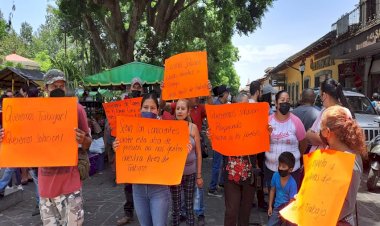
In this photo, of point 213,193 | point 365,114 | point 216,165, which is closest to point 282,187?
point 216,165

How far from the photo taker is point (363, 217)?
5977mm

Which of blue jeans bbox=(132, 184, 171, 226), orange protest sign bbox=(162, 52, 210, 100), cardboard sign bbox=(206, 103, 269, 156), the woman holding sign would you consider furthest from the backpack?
orange protest sign bbox=(162, 52, 210, 100)

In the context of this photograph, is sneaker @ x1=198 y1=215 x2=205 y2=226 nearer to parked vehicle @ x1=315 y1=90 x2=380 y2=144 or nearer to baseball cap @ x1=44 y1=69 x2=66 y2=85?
baseball cap @ x1=44 y1=69 x2=66 y2=85

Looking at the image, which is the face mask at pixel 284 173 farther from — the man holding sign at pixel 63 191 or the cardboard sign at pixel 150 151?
the man holding sign at pixel 63 191

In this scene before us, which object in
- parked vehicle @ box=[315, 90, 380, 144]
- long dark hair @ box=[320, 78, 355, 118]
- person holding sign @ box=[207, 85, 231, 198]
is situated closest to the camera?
long dark hair @ box=[320, 78, 355, 118]

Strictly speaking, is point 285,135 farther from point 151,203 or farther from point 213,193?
point 213,193

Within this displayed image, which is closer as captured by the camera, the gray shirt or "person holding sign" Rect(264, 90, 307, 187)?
"person holding sign" Rect(264, 90, 307, 187)

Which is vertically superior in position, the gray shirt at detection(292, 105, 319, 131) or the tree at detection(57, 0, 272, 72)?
the tree at detection(57, 0, 272, 72)

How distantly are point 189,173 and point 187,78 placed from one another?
1318mm

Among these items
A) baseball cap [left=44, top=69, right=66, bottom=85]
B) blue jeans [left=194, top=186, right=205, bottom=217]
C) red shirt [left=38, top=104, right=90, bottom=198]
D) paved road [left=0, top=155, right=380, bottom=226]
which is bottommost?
paved road [left=0, top=155, right=380, bottom=226]

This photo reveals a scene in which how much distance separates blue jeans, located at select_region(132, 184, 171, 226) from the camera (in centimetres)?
350

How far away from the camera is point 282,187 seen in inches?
171

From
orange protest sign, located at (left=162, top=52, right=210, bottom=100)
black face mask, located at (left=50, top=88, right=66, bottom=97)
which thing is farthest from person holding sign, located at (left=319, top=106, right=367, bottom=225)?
orange protest sign, located at (left=162, top=52, right=210, bottom=100)

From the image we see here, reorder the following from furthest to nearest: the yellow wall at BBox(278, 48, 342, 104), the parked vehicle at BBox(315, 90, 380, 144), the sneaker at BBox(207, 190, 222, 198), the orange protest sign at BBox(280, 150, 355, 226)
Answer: the yellow wall at BBox(278, 48, 342, 104)
the parked vehicle at BBox(315, 90, 380, 144)
the sneaker at BBox(207, 190, 222, 198)
the orange protest sign at BBox(280, 150, 355, 226)
